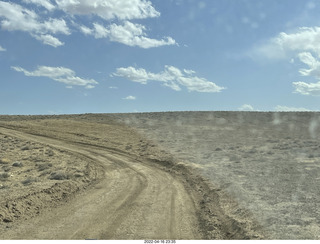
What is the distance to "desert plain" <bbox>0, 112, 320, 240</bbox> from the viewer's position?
32.7 feet

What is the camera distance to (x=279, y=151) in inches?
1036

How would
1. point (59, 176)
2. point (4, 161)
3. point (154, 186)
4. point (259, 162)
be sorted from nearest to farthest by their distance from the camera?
1. point (154, 186)
2. point (59, 176)
3. point (4, 161)
4. point (259, 162)

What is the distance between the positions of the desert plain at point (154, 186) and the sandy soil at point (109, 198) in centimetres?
4

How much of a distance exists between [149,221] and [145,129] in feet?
101

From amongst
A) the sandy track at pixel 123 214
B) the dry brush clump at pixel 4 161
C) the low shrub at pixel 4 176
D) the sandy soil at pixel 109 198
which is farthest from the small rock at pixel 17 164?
the sandy track at pixel 123 214

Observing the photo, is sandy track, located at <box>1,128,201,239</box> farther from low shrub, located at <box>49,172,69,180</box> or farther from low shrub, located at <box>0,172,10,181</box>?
low shrub, located at <box>0,172,10,181</box>

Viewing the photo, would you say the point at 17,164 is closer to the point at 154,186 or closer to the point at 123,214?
the point at 154,186

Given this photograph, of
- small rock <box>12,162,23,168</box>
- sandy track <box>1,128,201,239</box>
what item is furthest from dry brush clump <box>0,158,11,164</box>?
sandy track <box>1,128,201,239</box>

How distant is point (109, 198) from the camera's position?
13.4 metres

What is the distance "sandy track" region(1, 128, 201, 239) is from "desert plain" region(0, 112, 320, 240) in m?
0.03

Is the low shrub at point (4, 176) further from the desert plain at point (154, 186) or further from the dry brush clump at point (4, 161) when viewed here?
the dry brush clump at point (4, 161)

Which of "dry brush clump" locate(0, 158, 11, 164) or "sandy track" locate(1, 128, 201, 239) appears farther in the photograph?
"dry brush clump" locate(0, 158, 11, 164)

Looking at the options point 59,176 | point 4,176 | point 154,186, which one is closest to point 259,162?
point 154,186

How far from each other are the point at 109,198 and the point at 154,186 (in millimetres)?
3109
